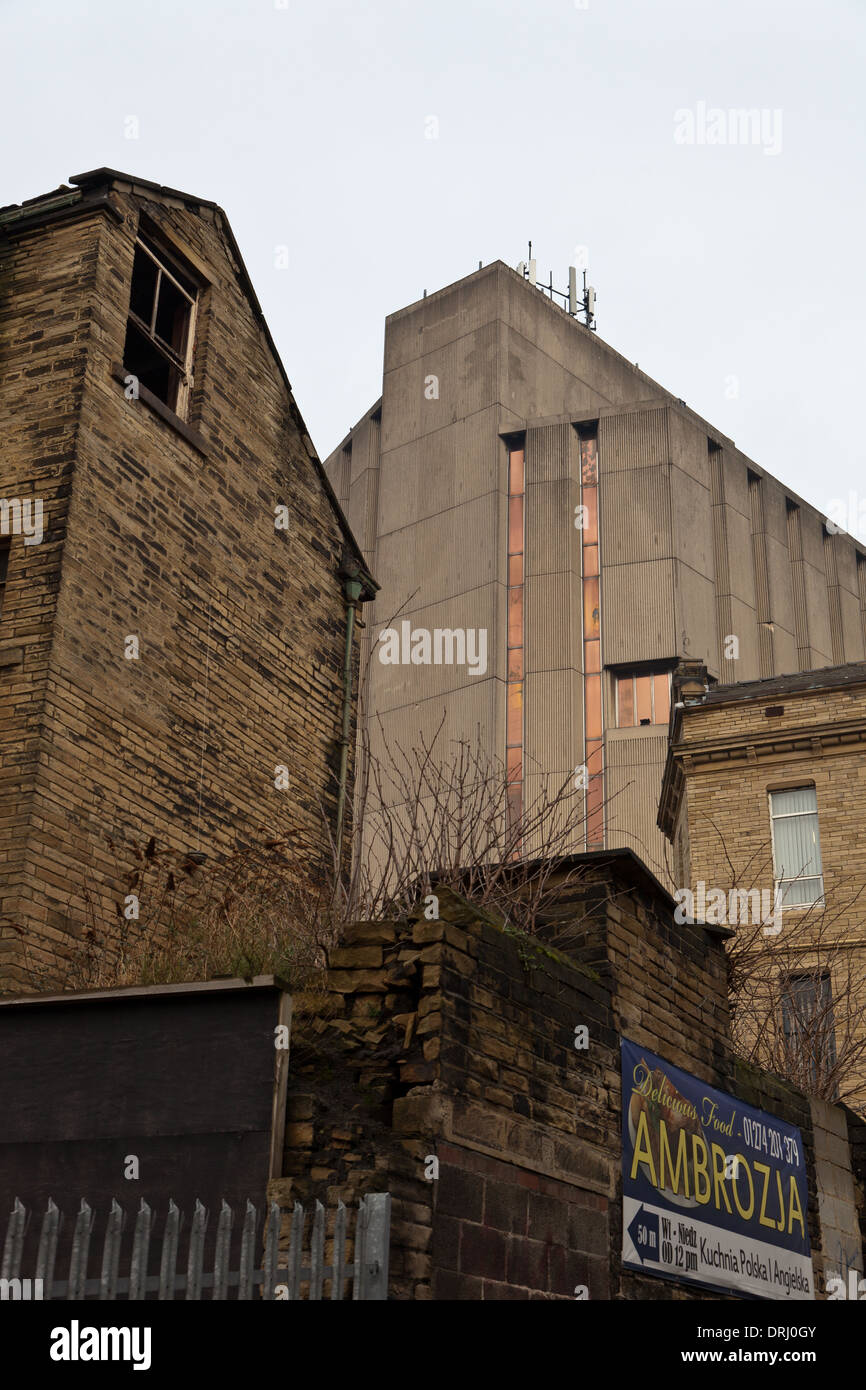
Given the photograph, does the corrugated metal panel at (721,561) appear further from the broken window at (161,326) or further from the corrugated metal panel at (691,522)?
the broken window at (161,326)

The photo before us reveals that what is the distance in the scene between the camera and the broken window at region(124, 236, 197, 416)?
14.1m

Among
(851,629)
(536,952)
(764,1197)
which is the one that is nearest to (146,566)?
(536,952)

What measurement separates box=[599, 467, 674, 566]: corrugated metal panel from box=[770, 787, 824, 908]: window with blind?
62.1 ft

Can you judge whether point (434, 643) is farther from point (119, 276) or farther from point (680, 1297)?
point (680, 1297)

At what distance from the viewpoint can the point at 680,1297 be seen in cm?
927

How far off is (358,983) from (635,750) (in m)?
32.4

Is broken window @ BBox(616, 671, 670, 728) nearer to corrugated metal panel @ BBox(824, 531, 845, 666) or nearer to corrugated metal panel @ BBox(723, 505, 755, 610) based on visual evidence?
corrugated metal panel @ BBox(723, 505, 755, 610)

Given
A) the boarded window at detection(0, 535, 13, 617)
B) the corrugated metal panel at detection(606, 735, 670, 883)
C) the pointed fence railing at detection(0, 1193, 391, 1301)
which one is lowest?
the pointed fence railing at detection(0, 1193, 391, 1301)

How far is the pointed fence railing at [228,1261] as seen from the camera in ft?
19.9

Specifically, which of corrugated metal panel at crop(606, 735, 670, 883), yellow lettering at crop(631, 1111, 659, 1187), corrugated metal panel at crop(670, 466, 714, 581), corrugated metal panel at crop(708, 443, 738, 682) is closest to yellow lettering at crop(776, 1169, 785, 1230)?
yellow lettering at crop(631, 1111, 659, 1187)

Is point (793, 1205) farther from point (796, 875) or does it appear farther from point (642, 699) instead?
point (642, 699)

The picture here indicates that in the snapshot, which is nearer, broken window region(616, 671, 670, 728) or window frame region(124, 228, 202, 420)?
window frame region(124, 228, 202, 420)

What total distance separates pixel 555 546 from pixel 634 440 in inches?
161
